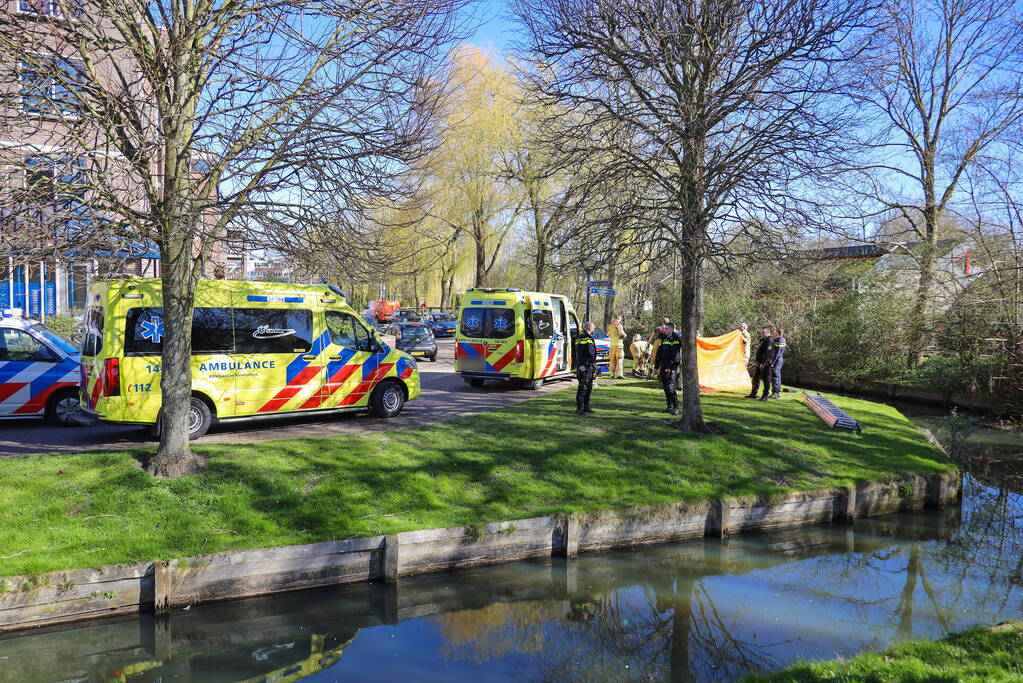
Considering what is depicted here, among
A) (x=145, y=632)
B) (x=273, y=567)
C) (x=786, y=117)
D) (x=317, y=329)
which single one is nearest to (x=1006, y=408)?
(x=786, y=117)

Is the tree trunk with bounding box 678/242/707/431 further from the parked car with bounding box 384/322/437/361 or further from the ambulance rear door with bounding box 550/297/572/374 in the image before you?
the parked car with bounding box 384/322/437/361

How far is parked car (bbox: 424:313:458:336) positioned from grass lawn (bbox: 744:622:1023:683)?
3629 cm

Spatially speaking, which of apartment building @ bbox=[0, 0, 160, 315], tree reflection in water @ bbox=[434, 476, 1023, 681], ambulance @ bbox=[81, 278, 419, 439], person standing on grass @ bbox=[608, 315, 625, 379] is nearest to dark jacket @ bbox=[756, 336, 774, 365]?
person standing on grass @ bbox=[608, 315, 625, 379]

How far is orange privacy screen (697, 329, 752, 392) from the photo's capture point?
56.9 feet

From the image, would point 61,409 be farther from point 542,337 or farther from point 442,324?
point 442,324

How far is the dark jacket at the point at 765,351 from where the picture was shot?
16094 millimetres

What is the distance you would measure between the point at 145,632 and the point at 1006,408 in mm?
19020

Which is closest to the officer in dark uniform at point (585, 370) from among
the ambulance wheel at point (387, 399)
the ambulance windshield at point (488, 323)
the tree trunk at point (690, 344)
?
the tree trunk at point (690, 344)

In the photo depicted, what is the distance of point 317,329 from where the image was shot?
11102 millimetres

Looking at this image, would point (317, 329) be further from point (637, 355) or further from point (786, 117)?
point (637, 355)

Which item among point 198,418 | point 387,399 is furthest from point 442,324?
point 198,418

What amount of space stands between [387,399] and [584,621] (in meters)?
6.36

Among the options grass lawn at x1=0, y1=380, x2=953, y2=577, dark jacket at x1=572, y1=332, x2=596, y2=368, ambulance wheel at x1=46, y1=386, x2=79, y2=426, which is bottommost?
grass lawn at x1=0, y1=380, x2=953, y2=577

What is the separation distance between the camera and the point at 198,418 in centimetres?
984
